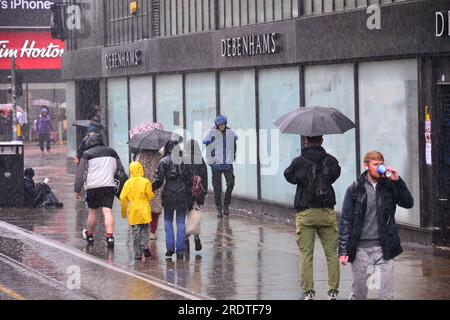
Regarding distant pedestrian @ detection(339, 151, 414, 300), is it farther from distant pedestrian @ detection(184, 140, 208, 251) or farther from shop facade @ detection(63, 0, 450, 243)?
shop facade @ detection(63, 0, 450, 243)

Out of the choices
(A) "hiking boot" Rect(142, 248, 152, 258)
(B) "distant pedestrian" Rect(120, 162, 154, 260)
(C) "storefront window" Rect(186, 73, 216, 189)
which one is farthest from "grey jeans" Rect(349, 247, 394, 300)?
(C) "storefront window" Rect(186, 73, 216, 189)

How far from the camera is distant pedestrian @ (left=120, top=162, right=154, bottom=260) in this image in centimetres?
1642

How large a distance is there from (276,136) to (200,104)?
3.80 m

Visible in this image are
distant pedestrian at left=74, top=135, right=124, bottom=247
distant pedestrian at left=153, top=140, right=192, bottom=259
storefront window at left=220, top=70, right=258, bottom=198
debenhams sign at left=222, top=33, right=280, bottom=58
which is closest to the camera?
distant pedestrian at left=153, top=140, right=192, bottom=259

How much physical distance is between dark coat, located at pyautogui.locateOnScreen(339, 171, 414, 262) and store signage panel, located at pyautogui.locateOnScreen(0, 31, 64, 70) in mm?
47718

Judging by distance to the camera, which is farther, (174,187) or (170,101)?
(170,101)

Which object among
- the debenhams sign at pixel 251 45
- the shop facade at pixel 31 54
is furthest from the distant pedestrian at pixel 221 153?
the shop facade at pixel 31 54

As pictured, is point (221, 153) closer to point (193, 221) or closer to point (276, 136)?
point (276, 136)

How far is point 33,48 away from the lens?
58.8 metres

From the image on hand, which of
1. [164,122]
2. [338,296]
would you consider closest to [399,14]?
[338,296]

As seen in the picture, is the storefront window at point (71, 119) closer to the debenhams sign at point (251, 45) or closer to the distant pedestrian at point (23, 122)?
the debenhams sign at point (251, 45)

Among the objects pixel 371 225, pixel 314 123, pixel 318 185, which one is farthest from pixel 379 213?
pixel 314 123

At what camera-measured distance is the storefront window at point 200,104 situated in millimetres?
25141
